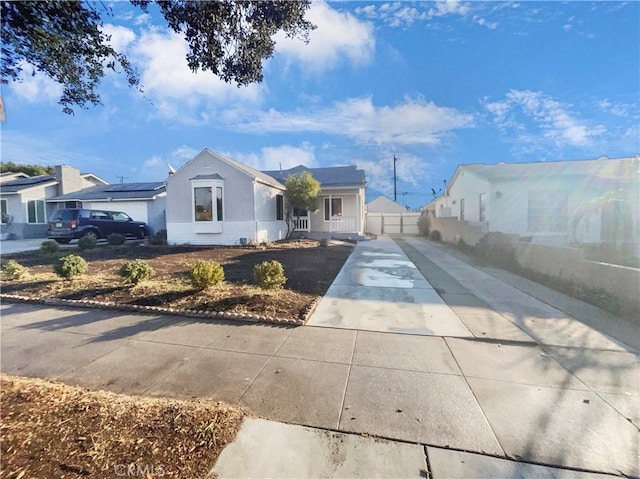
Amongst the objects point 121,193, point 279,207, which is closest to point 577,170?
point 279,207

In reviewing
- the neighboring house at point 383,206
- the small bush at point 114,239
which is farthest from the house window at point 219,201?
the neighboring house at point 383,206

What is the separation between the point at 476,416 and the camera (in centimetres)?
256

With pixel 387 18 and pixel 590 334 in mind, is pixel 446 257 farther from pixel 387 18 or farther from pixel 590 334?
pixel 387 18

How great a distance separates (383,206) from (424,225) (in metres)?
24.9

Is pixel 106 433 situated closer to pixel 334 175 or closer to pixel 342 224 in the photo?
pixel 342 224

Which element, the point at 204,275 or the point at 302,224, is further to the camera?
the point at 302,224

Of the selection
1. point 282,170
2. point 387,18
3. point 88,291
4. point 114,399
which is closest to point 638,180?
point 387,18

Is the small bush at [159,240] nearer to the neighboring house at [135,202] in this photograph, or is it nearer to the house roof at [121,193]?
the neighboring house at [135,202]

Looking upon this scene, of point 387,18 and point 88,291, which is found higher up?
point 387,18

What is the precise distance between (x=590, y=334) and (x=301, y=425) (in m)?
4.68

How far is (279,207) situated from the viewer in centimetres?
1767

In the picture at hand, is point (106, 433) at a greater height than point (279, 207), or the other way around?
point (279, 207)

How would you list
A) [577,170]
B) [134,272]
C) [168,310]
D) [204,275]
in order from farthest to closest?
[577,170] → [134,272] → [204,275] → [168,310]
